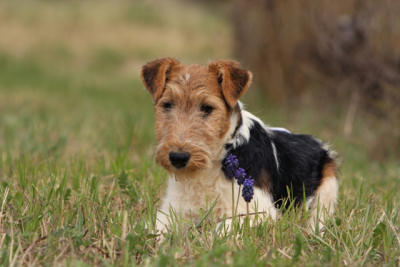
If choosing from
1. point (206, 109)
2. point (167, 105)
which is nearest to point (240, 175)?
point (206, 109)

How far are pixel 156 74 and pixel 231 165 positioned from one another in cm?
115

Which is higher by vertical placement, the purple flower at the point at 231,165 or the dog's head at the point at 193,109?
the dog's head at the point at 193,109

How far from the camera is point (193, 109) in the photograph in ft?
14.2

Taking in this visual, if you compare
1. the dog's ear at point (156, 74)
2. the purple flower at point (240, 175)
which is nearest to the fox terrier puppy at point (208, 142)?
the dog's ear at point (156, 74)

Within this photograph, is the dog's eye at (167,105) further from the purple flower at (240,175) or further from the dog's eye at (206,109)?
the purple flower at (240,175)

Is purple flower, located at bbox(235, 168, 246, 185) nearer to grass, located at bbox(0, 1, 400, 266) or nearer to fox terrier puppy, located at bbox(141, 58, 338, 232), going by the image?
fox terrier puppy, located at bbox(141, 58, 338, 232)

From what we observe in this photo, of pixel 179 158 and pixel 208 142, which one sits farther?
pixel 208 142

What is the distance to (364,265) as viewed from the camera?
3416 millimetres

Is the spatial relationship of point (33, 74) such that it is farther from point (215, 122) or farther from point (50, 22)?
point (215, 122)

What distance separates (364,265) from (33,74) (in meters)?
15.7

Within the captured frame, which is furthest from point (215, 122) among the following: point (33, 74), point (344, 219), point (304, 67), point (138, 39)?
point (138, 39)

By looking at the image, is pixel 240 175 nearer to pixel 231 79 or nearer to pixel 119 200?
pixel 231 79

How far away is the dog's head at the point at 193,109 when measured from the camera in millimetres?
4051

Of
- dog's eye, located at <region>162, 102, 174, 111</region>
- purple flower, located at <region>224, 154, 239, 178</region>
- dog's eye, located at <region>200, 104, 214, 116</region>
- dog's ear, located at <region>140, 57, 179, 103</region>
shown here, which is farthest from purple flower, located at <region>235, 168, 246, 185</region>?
dog's ear, located at <region>140, 57, 179, 103</region>
